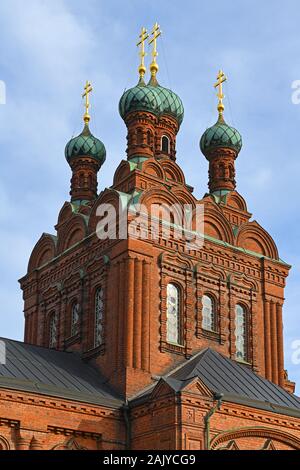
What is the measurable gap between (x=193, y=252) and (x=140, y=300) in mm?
2197

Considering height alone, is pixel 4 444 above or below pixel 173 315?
below

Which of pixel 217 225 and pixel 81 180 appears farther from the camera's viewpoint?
pixel 81 180

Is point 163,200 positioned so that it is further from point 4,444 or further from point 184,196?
point 4,444

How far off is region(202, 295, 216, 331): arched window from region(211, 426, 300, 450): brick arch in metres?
3.62

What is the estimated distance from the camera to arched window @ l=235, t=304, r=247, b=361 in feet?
73.7

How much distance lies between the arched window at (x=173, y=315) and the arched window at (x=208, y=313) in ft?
2.42

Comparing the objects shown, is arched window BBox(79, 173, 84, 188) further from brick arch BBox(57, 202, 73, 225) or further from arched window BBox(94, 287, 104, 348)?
arched window BBox(94, 287, 104, 348)

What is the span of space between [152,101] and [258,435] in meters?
9.24

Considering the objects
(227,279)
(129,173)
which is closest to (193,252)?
(227,279)

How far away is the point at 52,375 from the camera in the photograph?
19516mm

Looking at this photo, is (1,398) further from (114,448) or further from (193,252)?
(193,252)

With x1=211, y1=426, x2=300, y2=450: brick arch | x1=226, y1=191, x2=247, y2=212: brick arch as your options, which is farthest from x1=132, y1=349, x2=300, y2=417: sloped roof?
x1=226, y1=191, x2=247, y2=212: brick arch

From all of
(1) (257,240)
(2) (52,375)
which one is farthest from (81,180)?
(2) (52,375)

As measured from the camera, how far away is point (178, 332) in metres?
21.5
